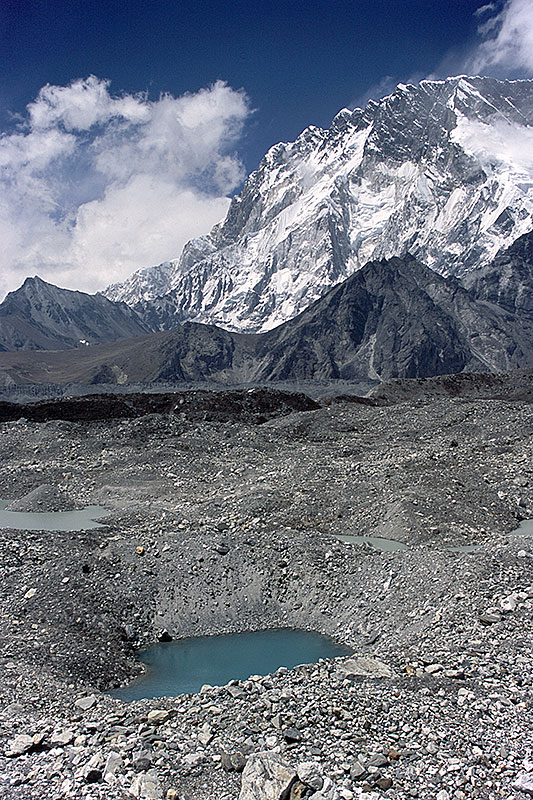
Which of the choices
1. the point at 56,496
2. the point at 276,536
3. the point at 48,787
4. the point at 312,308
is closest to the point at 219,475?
the point at 56,496

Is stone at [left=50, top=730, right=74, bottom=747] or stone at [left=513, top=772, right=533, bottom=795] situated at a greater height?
stone at [left=513, top=772, right=533, bottom=795]

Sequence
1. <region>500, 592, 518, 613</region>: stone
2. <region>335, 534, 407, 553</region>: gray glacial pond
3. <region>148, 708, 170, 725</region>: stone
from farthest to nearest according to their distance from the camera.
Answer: <region>335, 534, 407, 553</region>: gray glacial pond → <region>500, 592, 518, 613</region>: stone → <region>148, 708, 170, 725</region>: stone

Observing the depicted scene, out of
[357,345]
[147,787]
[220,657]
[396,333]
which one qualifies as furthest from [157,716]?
[357,345]

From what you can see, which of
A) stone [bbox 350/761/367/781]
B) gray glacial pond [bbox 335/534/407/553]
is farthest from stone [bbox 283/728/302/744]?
gray glacial pond [bbox 335/534/407/553]

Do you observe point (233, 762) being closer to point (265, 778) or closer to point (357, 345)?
point (265, 778)

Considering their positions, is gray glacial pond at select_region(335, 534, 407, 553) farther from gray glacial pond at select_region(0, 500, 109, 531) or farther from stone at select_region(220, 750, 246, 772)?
stone at select_region(220, 750, 246, 772)
